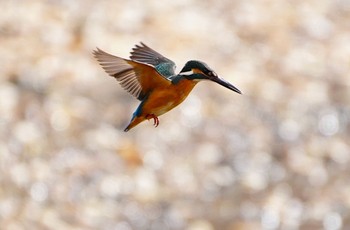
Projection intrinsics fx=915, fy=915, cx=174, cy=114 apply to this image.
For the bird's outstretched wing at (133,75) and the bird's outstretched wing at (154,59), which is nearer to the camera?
the bird's outstretched wing at (133,75)

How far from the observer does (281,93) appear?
10.1 m

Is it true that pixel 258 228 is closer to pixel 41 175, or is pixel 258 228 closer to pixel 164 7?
pixel 41 175

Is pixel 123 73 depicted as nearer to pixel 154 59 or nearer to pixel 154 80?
pixel 154 80

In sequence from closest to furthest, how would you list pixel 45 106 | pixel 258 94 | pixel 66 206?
1. pixel 66 206
2. pixel 45 106
3. pixel 258 94

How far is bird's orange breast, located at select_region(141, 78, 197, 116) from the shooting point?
98.8 inches

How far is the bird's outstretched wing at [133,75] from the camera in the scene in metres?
2.62

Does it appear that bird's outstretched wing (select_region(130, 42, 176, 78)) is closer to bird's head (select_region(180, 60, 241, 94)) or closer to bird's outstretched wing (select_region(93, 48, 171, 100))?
bird's outstretched wing (select_region(93, 48, 171, 100))

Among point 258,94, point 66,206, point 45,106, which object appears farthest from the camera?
point 258,94

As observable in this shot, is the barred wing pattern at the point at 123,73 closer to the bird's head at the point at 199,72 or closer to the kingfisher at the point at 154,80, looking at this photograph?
the kingfisher at the point at 154,80

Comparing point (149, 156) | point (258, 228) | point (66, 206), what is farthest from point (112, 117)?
point (258, 228)

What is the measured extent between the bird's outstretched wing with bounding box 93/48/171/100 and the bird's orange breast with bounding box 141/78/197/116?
40mm

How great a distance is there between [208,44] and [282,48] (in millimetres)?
882

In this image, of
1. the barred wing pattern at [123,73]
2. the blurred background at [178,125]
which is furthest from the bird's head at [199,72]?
the blurred background at [178,125]

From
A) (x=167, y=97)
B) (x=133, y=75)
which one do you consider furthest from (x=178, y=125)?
(x=167, y=97)
